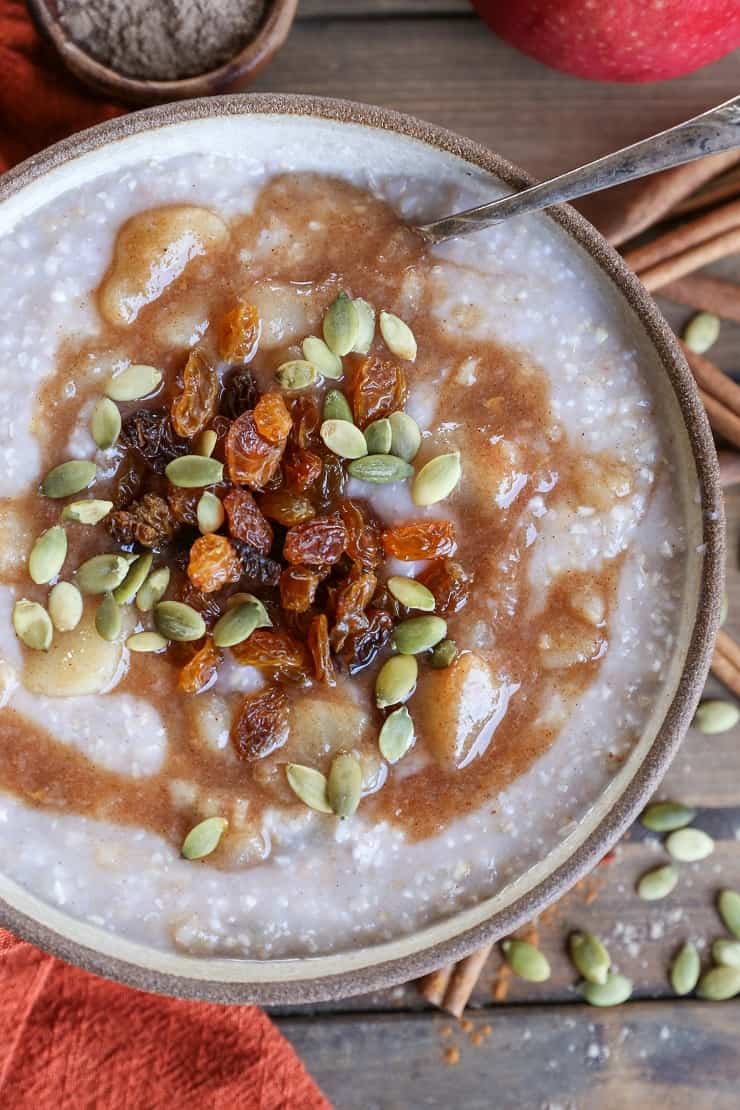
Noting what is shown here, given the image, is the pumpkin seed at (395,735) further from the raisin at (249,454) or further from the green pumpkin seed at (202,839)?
the raisin at (249,454)

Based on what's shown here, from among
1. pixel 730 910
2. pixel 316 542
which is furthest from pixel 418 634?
pixel 730 910

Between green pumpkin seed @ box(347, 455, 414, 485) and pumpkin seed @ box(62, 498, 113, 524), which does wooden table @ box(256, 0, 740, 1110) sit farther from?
pumpkin seed @ box(62, 498, 113, 524)

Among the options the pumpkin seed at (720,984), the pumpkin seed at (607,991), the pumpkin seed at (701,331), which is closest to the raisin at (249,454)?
the pumpkin seed at (701,331)

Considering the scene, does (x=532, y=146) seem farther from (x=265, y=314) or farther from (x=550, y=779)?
(x=550, y=779)

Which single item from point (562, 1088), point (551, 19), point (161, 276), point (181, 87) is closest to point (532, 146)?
point (551, 19)

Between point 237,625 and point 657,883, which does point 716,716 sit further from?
point 237,625
